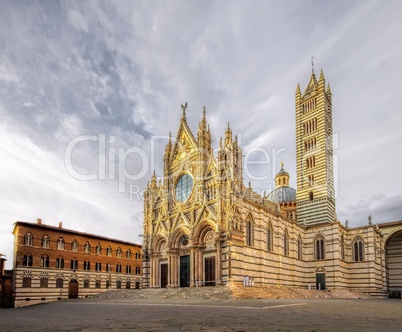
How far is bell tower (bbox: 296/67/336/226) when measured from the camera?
5209 cm

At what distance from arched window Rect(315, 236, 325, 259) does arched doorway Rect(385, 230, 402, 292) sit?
15.6m

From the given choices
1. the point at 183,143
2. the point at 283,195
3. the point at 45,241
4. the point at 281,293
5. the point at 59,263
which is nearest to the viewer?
the point at 281,293

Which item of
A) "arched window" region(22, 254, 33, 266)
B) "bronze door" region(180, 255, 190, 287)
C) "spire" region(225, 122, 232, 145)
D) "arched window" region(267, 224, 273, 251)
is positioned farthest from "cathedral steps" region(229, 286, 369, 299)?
"arched window" region(22, 254, 33, 266)

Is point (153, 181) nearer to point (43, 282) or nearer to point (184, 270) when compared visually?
point (184, 270)

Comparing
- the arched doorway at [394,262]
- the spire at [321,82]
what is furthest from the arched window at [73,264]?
the arched doorway at [394,262]

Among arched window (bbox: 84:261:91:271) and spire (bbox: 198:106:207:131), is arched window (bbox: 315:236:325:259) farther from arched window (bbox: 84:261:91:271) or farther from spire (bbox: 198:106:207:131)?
arched window (bbox: 84:261:91:271)

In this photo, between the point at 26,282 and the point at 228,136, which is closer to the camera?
the point at 228,136

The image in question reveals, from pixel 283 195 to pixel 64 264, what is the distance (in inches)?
1548

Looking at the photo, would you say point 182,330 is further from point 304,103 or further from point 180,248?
point 304,103

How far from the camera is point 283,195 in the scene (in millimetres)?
67125

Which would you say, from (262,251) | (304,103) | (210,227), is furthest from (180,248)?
(304,103)

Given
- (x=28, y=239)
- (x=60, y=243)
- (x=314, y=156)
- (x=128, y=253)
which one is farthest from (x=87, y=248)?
(x=314, y=156)

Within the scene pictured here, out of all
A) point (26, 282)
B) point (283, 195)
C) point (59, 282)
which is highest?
point (283, 195)

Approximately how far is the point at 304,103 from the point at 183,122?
2234 centimetres
